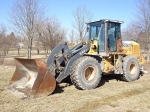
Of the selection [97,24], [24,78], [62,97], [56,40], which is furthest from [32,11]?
[62,97]

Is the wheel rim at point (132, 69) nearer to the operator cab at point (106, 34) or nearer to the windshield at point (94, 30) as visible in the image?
the operator cab at point (106, 34)

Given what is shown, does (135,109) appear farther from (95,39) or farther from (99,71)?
(95,39)

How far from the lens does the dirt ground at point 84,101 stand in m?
4.87

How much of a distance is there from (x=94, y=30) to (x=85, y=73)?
2.22 m

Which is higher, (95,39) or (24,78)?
(95,39)

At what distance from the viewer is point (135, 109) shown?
4871mm

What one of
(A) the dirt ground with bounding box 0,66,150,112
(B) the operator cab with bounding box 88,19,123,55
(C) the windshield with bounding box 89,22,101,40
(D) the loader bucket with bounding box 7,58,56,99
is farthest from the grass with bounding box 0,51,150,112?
(C) the windshield with bounding box 89,22,101,40

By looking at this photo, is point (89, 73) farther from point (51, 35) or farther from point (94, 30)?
point (51, 35)

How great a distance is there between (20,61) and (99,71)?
9.01ft

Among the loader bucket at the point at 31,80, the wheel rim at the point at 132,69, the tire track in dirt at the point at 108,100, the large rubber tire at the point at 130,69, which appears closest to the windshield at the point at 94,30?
the large rubber tire at the point at 130,69

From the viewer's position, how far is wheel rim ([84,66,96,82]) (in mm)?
6980

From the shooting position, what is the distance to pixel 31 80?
A: 6488mm

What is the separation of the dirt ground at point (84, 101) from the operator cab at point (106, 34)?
5.92 feet

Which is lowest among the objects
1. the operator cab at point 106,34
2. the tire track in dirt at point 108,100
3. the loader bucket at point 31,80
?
the tire track in dirt at point 108,100
